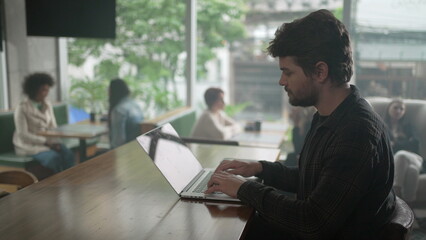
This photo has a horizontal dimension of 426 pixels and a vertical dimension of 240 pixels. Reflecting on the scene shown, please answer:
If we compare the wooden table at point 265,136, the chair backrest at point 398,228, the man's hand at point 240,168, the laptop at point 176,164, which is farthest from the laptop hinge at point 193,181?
the wooden table at point 265,136

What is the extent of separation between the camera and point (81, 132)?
3.99 meters

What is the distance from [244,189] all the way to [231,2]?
437 centimetres

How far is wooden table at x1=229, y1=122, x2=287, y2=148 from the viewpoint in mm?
3844

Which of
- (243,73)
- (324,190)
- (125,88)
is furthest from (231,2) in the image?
(324,190)

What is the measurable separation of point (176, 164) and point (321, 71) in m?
0.70

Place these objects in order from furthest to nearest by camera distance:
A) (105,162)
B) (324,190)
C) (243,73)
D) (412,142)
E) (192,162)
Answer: (243,73), (412,142), (105,162), (192,162), (324,190)

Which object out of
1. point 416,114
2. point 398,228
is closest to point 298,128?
point 416,114

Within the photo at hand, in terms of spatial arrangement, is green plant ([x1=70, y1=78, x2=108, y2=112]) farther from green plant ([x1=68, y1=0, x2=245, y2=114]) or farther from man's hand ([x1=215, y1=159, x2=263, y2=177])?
man's hand ([x1=215, y1=159, x2=263, y2=177])

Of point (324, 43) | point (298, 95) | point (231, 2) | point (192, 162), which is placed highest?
point (231, 2)

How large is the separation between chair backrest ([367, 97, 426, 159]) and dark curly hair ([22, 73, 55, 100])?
314cm

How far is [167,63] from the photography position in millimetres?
5797

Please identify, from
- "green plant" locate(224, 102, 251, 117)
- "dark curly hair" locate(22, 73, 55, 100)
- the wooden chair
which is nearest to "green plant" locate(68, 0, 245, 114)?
"green plant" locate(224, 102, 251, 117)

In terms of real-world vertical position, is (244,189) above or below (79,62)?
below

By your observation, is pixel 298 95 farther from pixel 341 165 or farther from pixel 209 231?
pixel 209 231
